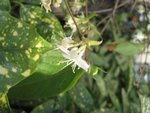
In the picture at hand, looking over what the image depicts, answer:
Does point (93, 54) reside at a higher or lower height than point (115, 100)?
higher

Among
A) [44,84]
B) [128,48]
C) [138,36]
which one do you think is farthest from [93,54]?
[44,84]

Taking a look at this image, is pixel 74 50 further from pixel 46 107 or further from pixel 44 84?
pixel 46 107

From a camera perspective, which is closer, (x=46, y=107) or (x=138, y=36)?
(x=46, y=107)

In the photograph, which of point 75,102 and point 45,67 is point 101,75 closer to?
point 75,102

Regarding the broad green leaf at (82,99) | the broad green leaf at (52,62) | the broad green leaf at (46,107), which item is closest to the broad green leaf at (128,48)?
the broad green leaf at (82,99)

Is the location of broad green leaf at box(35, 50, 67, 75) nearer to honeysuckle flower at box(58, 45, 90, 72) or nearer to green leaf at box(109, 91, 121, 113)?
honeysuckle flower at box(58, 45, 90, 72)

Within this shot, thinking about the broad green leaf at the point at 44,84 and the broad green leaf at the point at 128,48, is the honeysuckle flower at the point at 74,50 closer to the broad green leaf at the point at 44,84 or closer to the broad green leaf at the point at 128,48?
the broad green leaf at the point at 44,84

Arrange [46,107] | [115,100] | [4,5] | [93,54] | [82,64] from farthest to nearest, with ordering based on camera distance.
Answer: [93,54], [115,100], [46,107], [4,5], [82,64]
